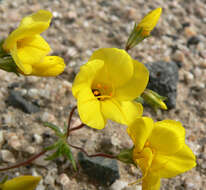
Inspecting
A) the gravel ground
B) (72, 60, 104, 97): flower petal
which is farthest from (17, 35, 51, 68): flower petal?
the gravel ground

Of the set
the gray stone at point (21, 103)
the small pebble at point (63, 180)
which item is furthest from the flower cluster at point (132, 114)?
the gray stone at point (21, 103)

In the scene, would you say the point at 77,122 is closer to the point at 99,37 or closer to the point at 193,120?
the point at 193,120

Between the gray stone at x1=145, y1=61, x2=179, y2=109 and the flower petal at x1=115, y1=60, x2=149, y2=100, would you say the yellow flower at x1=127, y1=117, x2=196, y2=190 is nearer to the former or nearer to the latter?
the flower petal at x1=115, y1=60, x2=149, y2=100

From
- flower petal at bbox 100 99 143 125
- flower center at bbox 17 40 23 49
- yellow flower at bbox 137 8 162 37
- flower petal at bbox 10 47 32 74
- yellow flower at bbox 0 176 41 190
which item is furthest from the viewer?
yellow flower at bbox 137 8 162 37

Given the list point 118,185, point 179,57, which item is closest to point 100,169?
point 118,185

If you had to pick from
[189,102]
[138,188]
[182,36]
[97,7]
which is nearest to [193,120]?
[189,102]

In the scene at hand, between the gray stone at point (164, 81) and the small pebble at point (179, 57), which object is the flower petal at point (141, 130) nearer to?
the gray stone at point (164, 81)
